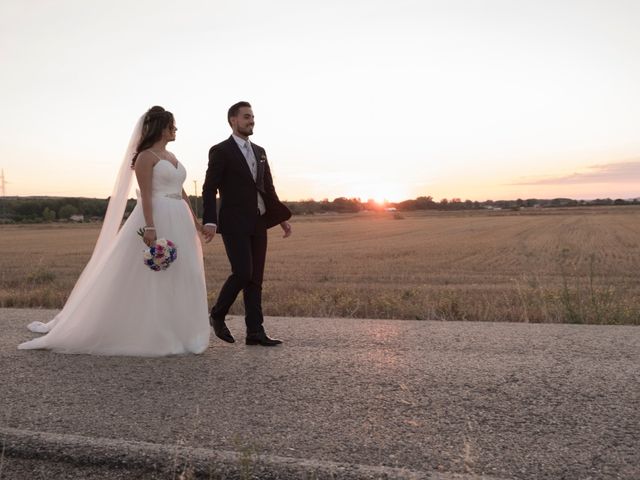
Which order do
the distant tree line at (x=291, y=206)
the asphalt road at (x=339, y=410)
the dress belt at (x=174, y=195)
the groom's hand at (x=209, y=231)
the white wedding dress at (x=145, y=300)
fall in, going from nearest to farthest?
the asphalt road at (x=339, y=410) → the white wedding dress at (x=145, y=300) → the groom's hand at (x=209, y=231) → the dress belt at (x=174, y=195) → the distant tree line at (x=291, y=206)

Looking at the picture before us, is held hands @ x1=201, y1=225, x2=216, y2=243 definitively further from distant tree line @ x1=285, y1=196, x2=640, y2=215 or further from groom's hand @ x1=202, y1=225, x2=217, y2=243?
distant tree line @ x1=285, y1=196, x2=640, y2=215

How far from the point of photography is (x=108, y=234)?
18.6ft

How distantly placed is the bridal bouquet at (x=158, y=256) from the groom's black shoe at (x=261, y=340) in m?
0.97

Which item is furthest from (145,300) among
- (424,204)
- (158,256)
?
(424,204)

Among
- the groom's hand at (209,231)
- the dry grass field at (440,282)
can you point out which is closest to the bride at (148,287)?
the groom's hand at (209,231)

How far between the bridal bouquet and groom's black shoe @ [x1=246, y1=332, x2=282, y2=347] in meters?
0.97

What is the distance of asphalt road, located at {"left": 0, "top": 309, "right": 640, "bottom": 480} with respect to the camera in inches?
108

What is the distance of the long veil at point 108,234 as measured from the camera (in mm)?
5402

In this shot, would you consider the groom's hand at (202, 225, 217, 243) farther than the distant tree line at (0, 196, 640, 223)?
No

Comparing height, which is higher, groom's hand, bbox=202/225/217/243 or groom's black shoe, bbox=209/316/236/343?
groom's hand, bbox=202/225/217/243

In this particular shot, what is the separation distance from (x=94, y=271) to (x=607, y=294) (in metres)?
6.09

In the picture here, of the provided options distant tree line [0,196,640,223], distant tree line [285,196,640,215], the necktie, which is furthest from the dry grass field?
distant tree line [285,196,640,215]

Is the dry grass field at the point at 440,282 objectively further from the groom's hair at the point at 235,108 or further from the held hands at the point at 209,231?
the groom's hair at the point at 235,108

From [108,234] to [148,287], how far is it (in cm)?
94
